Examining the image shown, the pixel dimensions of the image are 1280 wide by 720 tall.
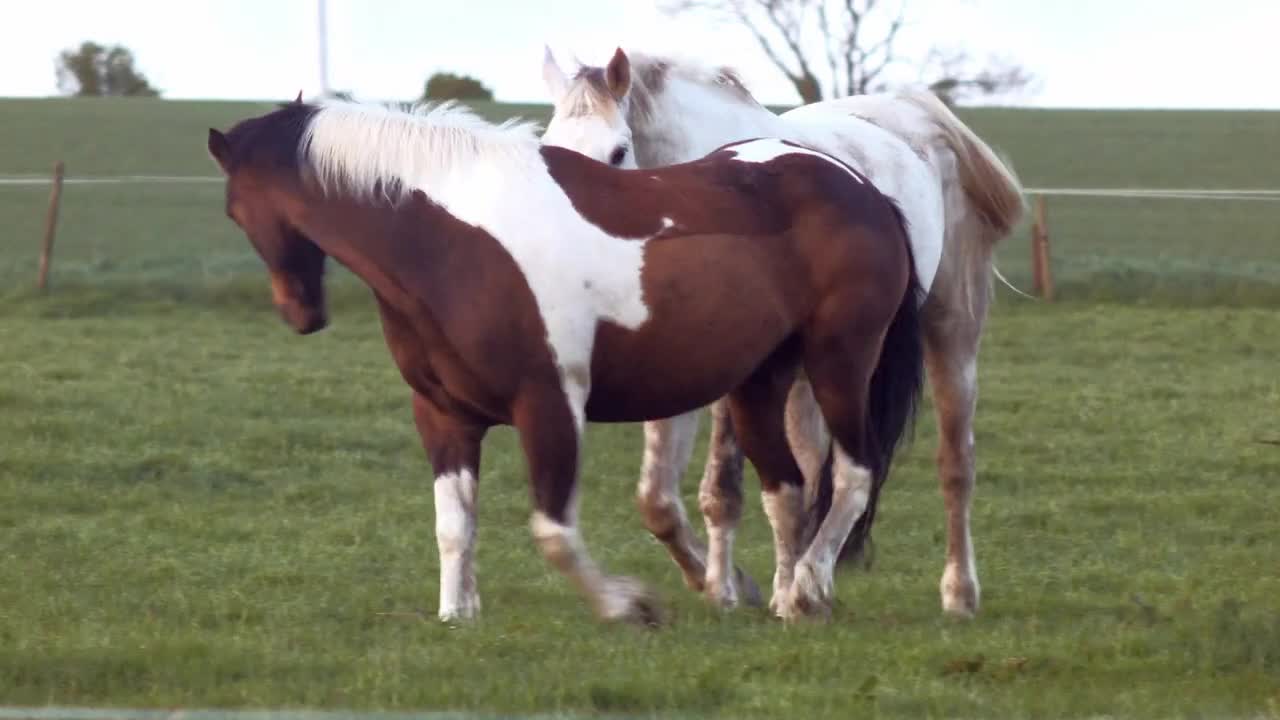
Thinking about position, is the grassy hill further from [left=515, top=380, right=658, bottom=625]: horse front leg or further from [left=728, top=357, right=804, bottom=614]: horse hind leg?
[left=515, top=380, right=658, bottom=625]: horse front leg

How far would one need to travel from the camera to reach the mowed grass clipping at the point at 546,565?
461cm

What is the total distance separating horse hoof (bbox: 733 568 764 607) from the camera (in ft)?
21.0

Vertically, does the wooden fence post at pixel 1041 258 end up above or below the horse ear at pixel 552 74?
below

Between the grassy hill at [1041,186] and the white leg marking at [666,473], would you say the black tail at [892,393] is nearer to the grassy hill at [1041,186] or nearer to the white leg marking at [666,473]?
the white leg marking at [666,473]

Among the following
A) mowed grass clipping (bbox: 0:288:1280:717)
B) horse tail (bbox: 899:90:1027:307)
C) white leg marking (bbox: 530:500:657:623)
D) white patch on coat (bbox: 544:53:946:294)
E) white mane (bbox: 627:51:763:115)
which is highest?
white mane (bbox: 627:51:763:115)

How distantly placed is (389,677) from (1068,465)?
20.7 ft

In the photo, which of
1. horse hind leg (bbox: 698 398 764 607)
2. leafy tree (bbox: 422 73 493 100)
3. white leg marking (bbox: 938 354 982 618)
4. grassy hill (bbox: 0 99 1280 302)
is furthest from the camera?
leafy tree (bbox: 422 73 493 100)

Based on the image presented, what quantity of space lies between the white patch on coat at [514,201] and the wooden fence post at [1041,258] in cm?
1301

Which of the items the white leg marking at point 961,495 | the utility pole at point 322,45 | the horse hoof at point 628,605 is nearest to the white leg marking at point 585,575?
the horse hoof at point 628,605

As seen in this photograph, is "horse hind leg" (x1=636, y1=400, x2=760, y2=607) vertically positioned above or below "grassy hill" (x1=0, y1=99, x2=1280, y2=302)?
above

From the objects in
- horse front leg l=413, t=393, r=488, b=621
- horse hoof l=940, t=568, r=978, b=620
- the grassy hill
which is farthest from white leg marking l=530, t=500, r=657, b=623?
the grassy hill

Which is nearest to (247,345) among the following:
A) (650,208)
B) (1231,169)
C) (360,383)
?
(360,383)

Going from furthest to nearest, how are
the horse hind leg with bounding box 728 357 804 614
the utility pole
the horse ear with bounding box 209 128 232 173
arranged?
the utility pole, the horse hind leg with bounding box 728 357 804 614, the horse ear with bounding box 209 128 232 173

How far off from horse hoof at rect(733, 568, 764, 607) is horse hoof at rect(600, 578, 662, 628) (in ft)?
3.68
